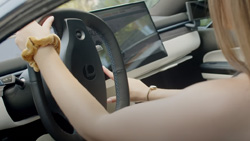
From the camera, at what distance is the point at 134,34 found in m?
1.73

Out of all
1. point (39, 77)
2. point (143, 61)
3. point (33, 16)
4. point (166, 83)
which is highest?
point (33, 16)

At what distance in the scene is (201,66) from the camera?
2.23 meters

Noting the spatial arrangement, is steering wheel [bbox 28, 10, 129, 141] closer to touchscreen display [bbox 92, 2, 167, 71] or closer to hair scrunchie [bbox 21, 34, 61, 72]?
hair scrunchie [bbox 21, 34, 61, 72]

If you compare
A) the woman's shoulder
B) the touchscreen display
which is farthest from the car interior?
the woman's shoulder

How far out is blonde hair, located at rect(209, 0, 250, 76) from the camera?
629 millimetres

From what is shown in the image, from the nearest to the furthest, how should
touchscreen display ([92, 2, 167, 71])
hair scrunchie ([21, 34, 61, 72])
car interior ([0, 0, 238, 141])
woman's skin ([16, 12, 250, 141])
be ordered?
woman's skin ([16, 12, 250, 141]) → hair scrunchie ([21, 34, 61, 72]) → car interior ([0, 0, 238, 141]) → touchscreen display ([92, 2, 167, 71])

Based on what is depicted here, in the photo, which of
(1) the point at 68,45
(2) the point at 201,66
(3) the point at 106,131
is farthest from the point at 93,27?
(2) the point at 201,66

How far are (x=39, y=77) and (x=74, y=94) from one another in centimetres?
12

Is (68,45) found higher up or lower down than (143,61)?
higher up

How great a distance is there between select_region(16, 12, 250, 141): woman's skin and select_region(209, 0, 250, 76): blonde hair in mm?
58

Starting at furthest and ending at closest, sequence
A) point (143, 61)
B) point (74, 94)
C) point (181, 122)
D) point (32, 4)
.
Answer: point (143, 61) → point (74, 94) → point (181, 122) → point (32, 4)

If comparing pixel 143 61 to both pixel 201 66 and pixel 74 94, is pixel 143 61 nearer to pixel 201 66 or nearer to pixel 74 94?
pixel 201 66

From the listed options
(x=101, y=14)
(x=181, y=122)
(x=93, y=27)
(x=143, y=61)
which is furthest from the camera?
(x=143, y=61)

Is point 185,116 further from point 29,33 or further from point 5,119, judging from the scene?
point 5,119
